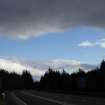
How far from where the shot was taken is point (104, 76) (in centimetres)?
9138

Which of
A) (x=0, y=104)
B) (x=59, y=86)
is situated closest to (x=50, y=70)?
(x=59, y=86)

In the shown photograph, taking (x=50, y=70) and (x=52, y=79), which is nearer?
(x=52, y=79)

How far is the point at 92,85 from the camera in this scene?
3770 inches

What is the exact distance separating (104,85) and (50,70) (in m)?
81.6

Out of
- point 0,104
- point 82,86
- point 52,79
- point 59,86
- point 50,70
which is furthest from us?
point 50,70

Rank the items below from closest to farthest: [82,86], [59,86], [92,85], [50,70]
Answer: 1. [92,85]
2. [82,86]
3. [59,86]
4. [50,70]

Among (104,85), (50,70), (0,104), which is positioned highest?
(50,70)

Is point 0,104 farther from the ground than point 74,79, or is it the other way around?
point 74,79

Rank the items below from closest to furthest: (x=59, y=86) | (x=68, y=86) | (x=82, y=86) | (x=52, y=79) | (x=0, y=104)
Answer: (x=0, y=104) → (x=82, y=86) → (x=68, y=86) → (x=59, y=86) → (x=52, y=79)

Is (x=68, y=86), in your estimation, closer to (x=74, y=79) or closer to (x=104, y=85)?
(x=74, y=79)

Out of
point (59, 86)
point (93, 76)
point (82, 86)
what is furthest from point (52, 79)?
point (93, 76)

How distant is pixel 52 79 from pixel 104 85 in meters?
62.5

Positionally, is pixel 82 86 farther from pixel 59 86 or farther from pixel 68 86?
pixel 59 86

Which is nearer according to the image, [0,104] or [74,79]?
[0,104]
